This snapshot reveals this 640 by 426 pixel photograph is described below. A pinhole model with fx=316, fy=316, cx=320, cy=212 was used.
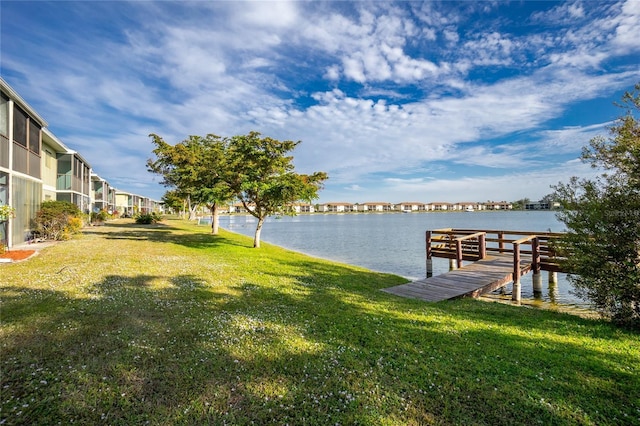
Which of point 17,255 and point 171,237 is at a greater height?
point 17,255

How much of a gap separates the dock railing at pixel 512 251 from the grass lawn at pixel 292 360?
13.9 feet

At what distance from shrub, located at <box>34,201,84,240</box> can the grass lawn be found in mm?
13821

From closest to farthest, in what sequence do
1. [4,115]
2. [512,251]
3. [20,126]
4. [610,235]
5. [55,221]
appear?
[610,235] → [512,251] → [4,115] → [20,126] → [55,221]

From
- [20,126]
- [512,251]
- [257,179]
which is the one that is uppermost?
[20,126]

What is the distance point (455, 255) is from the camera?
17.7m

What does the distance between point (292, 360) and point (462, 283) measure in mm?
9704

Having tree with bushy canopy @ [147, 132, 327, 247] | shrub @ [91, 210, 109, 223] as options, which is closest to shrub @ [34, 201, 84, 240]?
tree with bushy canopy @ [147, 132, 327, 247]

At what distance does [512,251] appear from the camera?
16.2m

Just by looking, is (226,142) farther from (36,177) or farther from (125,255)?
(125,255)

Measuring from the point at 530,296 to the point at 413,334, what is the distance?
11569mm

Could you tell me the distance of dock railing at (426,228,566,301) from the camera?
13.6 meters


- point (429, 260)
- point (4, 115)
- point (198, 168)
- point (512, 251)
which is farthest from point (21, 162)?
point (512, 251)

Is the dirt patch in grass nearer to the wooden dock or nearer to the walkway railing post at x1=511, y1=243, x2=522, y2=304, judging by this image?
the wooden dock

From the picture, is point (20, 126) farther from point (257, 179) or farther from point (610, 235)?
point (610, 235)
